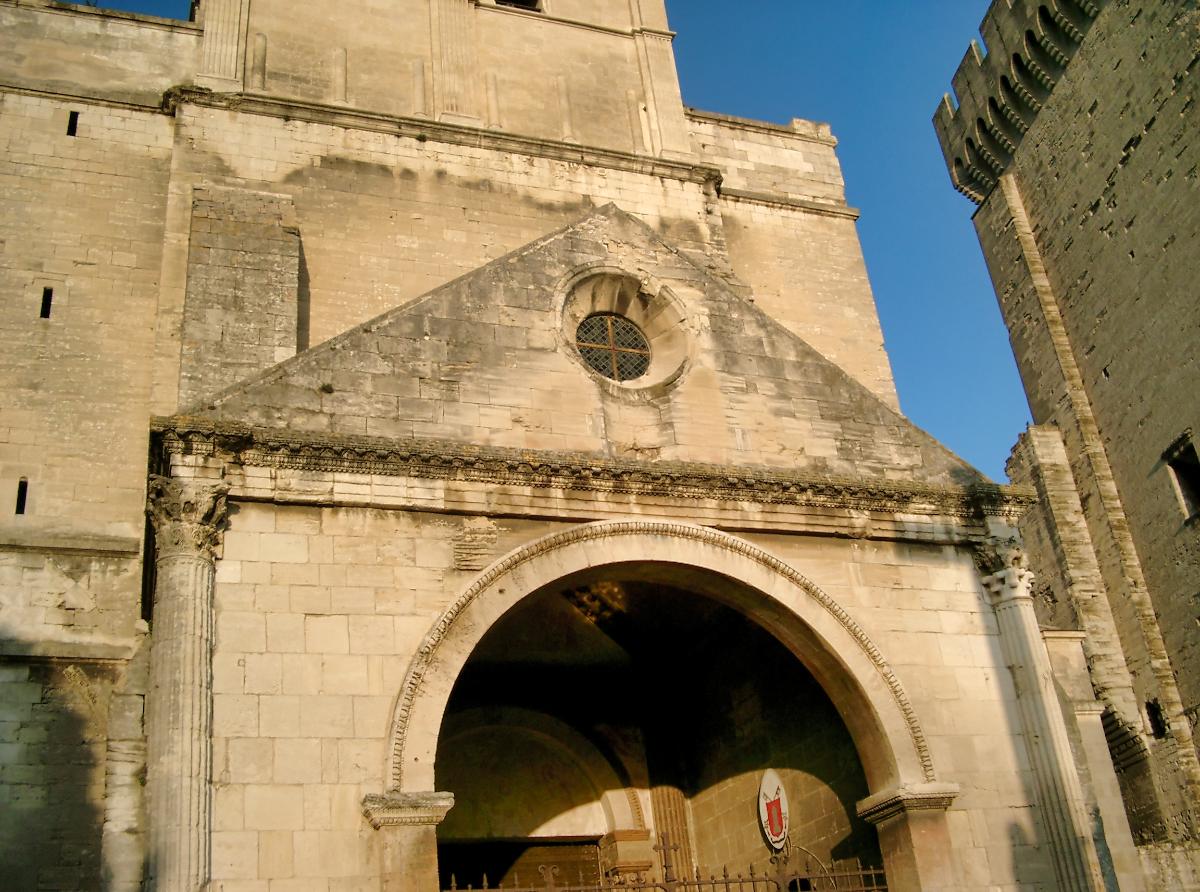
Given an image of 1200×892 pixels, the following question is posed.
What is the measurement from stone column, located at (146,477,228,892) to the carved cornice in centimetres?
46

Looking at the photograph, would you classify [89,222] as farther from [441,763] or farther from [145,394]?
[441,763]

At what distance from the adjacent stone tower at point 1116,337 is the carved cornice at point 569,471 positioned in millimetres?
10793

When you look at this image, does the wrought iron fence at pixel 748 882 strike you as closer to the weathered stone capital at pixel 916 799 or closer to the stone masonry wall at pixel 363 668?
the weathered stone capital at pixel 916 799

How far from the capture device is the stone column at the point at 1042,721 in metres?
10.2

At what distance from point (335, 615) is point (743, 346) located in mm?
5045

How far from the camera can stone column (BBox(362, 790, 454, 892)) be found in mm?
8508

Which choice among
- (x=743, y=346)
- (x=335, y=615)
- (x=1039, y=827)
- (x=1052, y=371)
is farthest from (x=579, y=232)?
(x=1052, y=371)

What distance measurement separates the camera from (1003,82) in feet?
86.7

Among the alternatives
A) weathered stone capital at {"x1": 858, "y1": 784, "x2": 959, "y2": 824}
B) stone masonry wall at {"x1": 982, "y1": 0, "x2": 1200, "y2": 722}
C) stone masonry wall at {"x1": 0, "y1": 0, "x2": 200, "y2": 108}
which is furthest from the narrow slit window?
stone masonry wall at {"x1": 0, "y1": 0, "x2": 200, "y2": 108}

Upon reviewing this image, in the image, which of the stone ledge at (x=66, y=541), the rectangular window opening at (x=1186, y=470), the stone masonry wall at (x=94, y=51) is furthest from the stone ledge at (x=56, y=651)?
the rectangular window opening at (x=1186, y=470)

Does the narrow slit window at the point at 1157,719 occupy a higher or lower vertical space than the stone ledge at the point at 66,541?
lower

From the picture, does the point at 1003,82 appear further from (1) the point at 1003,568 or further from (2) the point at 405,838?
(2) the point at 405,838

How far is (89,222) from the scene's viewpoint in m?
14.3

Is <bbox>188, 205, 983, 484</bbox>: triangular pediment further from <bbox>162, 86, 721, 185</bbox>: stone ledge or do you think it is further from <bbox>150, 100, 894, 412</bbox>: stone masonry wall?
<bbox>162, 86, 721, 185</bbox>: stone ledge
